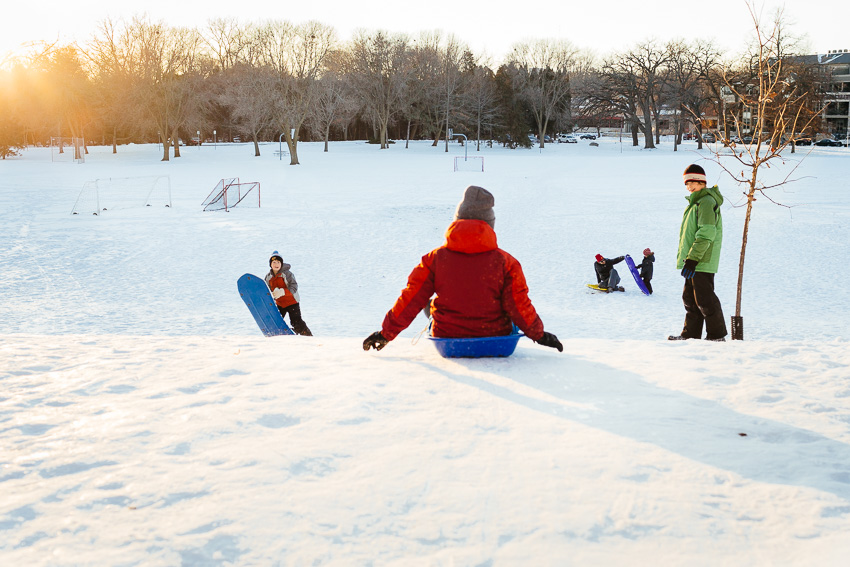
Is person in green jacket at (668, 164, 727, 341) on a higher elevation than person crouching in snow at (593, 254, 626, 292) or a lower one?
higher

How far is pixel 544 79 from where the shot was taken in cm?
7544

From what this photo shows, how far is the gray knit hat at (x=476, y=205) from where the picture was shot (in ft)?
15.8

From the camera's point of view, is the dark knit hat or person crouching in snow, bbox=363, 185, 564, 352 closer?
person crouching in snow, bbox=363, 185, 564, 352

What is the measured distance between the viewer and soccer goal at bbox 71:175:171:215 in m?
22.4

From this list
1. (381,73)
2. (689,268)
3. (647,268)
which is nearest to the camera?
(689,268)

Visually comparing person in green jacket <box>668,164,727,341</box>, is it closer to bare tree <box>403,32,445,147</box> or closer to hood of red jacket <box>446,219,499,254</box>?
hood of red jacket <box>446,219,499,254</box>

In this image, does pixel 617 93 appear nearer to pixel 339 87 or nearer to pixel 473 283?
pixel 339 87

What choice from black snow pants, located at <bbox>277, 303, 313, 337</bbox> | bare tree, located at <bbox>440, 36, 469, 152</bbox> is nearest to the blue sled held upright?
black snow pants, located at <bbox>277, 303, 313, 337</bbox>

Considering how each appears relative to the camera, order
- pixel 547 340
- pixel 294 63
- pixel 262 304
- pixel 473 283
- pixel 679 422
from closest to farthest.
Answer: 1. pixel 679 422
2. pixel 473 283
3. pixel 547 340
4. pixel 262 304
5. pixel 294 63

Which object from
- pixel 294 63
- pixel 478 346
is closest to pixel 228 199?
pixel 478 346

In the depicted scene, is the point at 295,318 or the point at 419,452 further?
the point at 295,318

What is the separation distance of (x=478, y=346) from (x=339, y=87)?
56.8m

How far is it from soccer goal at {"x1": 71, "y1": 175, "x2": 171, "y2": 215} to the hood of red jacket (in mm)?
19082

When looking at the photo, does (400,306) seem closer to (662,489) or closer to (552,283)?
(662,489)
